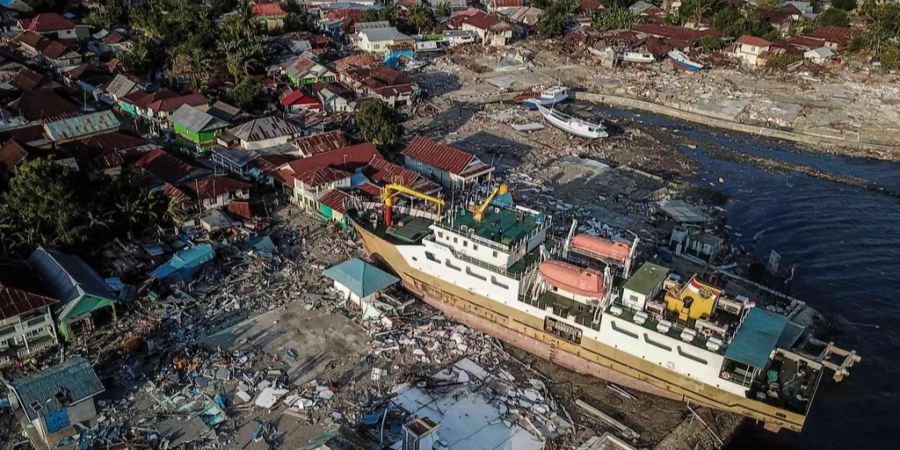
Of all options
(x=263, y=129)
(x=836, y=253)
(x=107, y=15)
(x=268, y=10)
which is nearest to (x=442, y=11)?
(x=268, y=10)

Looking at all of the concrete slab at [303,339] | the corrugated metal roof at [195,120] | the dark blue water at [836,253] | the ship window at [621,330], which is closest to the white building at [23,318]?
the concrete slab at [303,339]

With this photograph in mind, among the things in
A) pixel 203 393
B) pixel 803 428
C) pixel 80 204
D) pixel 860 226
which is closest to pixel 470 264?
pixel 203 393

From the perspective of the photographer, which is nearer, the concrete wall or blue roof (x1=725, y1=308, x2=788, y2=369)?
blue roof (x1=725, y1=308, x2=788, y2=369)

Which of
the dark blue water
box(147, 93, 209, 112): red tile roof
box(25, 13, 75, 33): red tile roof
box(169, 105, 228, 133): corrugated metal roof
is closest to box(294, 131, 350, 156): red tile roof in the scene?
box(169, 105, 228, 133): corrugated metal roof

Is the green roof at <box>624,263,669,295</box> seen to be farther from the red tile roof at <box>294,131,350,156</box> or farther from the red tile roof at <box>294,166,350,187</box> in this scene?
the red tile roof at <box>294,131,350,156</box>

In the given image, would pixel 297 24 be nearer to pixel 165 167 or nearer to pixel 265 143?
pixel 265 143
